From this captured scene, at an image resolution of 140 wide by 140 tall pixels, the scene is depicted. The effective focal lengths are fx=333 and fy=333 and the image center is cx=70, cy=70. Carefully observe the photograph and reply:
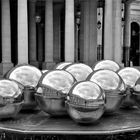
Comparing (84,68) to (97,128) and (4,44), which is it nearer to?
(97,128)

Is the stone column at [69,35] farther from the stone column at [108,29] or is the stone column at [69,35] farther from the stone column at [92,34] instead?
the stone column at [92,34]

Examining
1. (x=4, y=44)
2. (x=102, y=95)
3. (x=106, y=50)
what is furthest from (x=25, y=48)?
(x=102, y=95)

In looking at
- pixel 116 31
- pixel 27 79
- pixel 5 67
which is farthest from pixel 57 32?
pixel 27 79

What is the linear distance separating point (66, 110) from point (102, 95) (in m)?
0.92

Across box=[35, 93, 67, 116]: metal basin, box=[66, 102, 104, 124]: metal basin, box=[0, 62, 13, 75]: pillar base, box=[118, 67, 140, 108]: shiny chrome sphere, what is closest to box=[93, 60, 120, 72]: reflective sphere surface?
box=[118, 67, 140, 108]: shiny chrome sphere

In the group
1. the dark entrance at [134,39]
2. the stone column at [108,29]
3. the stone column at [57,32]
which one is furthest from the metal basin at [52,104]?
the dark entrance at [134,39]

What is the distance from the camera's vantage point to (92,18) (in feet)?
122

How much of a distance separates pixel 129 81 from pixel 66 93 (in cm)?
197

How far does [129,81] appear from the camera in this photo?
8203 mm

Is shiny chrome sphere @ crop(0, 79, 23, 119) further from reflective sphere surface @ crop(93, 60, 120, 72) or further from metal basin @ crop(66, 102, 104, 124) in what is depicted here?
reflective sphere surface @ crop(93, 60, 120, 72)

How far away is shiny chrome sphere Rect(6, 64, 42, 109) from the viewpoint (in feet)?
25.7

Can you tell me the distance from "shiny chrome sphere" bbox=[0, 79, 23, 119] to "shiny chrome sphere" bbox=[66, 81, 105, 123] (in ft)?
3.68

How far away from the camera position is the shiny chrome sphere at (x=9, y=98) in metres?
6.88

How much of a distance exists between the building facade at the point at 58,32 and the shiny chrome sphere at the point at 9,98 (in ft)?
71.0
